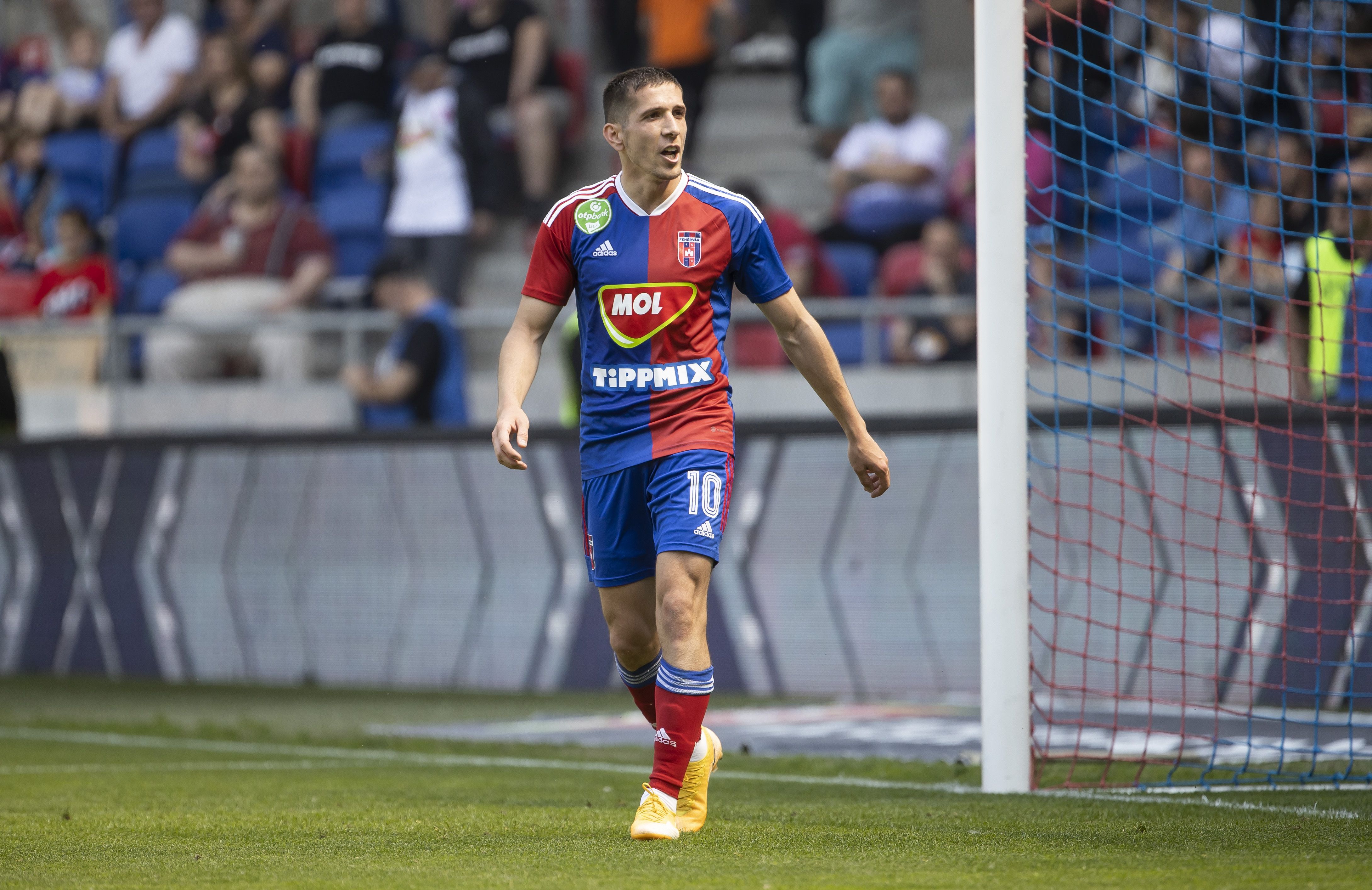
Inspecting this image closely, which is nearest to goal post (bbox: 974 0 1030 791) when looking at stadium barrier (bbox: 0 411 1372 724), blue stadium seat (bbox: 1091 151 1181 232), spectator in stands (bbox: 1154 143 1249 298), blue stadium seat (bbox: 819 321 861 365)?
stadium barrier (bbox: 0 411 1372 724)

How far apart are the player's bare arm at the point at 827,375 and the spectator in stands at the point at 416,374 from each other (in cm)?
600

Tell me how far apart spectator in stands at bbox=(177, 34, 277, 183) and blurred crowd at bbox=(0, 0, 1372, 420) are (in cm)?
2

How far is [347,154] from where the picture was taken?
1402 centimetres

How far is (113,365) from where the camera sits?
11.1 meters

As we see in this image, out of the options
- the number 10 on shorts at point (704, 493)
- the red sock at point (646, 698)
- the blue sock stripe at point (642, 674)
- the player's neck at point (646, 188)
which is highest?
the player's neck at point (646, 188)

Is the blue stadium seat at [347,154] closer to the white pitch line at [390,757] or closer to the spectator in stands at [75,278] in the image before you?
the spectator in stands at [75,278]

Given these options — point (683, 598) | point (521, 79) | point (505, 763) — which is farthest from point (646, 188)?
point (521, 79)

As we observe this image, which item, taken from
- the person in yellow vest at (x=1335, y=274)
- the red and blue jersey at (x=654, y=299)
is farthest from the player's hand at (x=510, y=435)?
the person in yellow vest at (x=1335, y=274)

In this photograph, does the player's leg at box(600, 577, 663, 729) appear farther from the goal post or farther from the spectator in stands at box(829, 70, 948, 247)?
the spectator in stands at box(829, 70, 948, 247)

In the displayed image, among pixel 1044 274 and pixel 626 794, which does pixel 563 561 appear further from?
A: pixel 626 794

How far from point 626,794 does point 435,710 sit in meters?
3.51

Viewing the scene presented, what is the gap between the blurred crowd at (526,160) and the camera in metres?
9.62

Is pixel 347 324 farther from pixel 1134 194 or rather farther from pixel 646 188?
pixel 646 188

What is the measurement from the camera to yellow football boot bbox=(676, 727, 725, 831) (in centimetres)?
461
